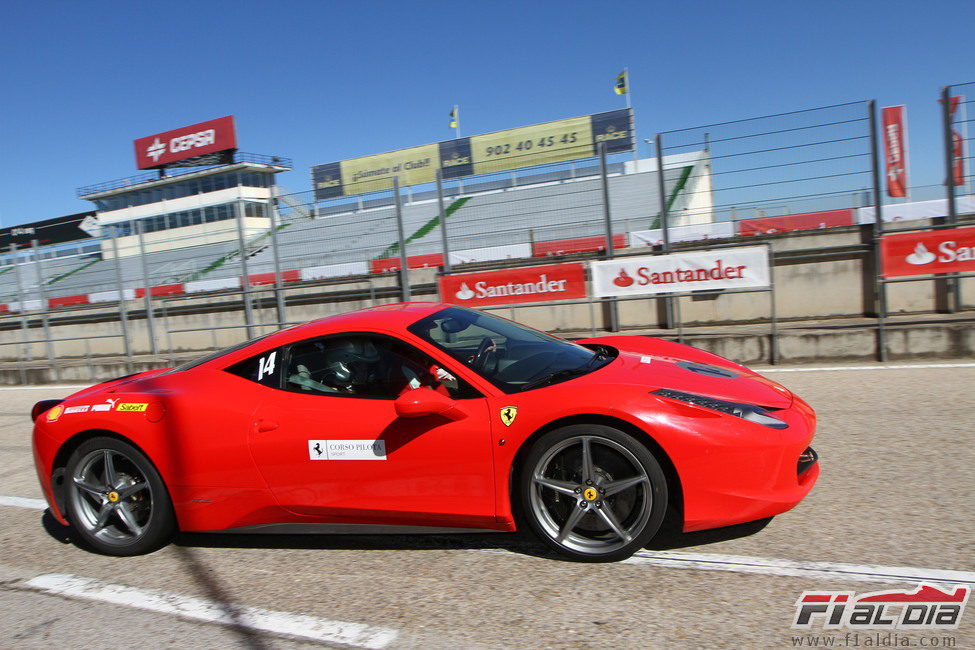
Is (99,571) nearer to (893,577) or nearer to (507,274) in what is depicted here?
→ (893,577)

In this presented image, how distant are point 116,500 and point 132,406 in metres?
0.55

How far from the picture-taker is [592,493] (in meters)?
3.16

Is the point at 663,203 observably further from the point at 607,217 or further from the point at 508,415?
the point at 508,415

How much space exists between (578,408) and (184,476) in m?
2.16

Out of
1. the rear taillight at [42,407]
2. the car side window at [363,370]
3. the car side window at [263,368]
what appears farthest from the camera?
the rear taillight at [42,407]

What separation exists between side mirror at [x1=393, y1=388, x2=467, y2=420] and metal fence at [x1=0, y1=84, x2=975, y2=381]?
5695 millimetres

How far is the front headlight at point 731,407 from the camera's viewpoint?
3168 mm

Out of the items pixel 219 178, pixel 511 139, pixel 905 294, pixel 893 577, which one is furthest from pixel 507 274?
pixel 219 178

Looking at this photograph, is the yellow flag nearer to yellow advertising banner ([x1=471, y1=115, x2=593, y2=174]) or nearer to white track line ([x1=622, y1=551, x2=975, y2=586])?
yellow advertising banner ([x1=471, y1=115, x2=593, y2=174])

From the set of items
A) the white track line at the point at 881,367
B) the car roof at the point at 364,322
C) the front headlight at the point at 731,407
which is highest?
the car roof at the point at 364,322

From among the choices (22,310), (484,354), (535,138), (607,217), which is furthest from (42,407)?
(535,138)

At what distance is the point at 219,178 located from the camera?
4828 centimetres

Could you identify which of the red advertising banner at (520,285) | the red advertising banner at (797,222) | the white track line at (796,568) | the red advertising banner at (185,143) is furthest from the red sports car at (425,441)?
the red advertising banner at (185,143)

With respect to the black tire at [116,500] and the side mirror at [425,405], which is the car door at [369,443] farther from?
the black tire at [116,500]
